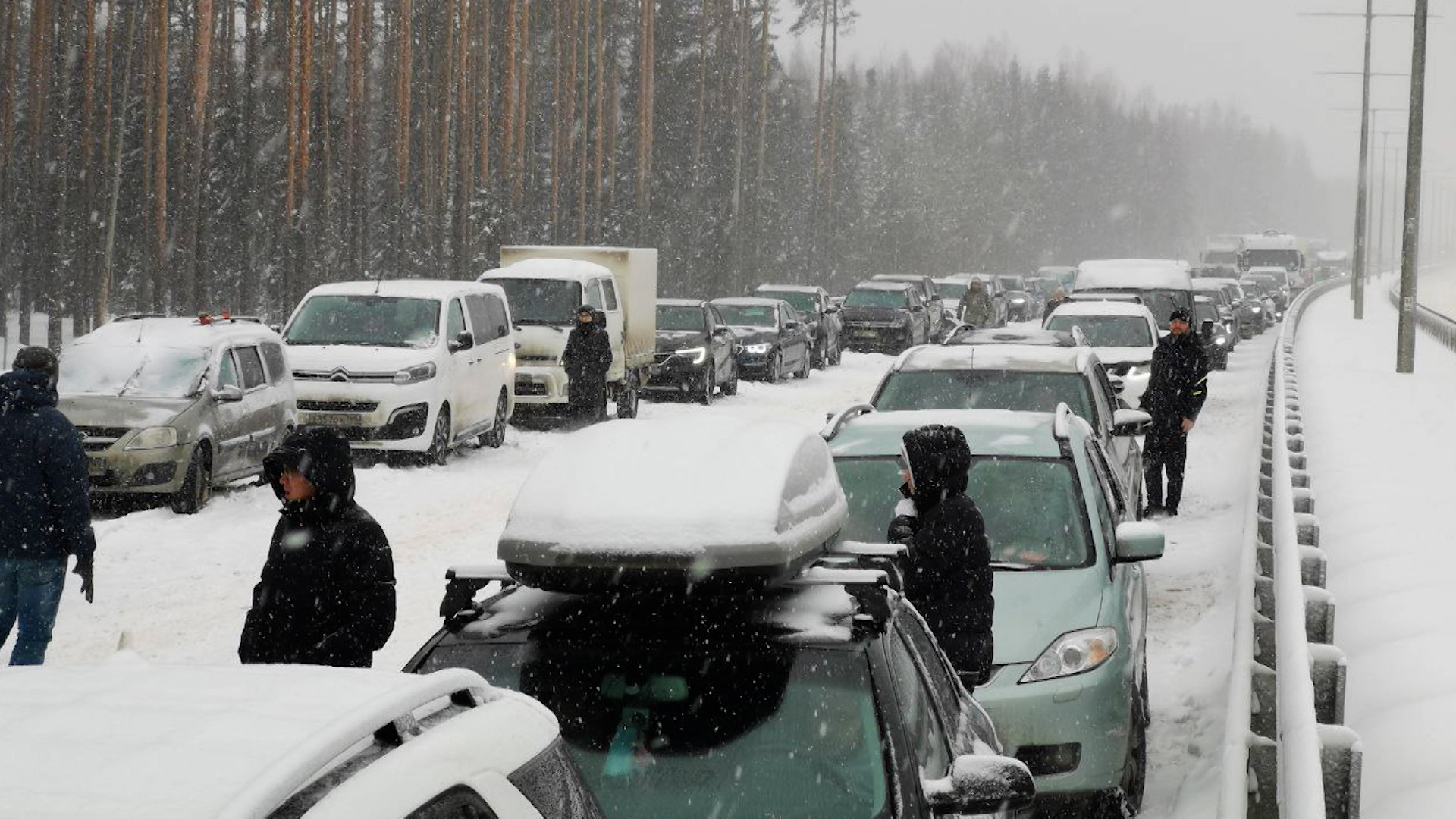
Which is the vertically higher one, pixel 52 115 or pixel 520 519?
pixel 52 115

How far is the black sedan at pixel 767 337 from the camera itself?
33.1 metres

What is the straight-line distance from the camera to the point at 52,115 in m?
55.2

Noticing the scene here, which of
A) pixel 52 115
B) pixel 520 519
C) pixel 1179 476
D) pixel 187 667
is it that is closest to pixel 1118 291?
pixel 1179 476

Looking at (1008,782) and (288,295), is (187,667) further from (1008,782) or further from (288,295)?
(288,295)

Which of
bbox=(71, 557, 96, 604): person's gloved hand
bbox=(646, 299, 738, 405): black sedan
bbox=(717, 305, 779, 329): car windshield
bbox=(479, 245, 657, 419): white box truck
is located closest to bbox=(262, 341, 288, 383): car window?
bbox=(479, 245, 657, 419): white box truck

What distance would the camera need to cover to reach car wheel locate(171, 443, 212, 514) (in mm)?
15508

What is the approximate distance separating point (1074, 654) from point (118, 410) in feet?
35.2

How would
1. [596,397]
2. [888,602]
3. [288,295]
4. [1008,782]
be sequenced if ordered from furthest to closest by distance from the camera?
[288,295]
[596,397]
[888,602]
[1008,782]

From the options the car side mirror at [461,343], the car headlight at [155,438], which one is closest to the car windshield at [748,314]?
the car side mirror at [461,343]

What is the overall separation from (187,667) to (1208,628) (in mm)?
8848

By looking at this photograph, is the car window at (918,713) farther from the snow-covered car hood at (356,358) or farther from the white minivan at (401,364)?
the snow-covered car hood at (356,358)

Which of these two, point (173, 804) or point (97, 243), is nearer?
point (173, 804)

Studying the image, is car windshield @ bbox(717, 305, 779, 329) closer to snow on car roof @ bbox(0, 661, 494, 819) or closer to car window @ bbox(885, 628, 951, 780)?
car window @ bbox(885, 628, 951, 780)

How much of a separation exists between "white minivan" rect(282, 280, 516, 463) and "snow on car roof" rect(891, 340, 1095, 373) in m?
7.77
